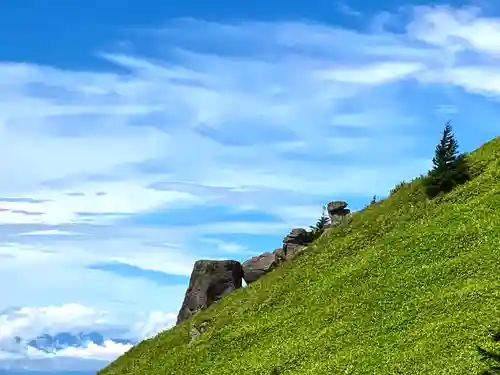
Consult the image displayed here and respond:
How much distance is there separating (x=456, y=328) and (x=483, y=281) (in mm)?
5152

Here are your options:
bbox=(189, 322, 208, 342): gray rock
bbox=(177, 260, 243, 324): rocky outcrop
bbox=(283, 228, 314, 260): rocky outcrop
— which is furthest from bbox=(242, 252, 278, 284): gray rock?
bbox=(189, 322, 208, 342): gray rock

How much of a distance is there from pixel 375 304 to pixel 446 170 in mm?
16415

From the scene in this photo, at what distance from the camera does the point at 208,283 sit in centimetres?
6600

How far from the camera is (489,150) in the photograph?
59344 millimetres

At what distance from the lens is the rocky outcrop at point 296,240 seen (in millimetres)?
68750

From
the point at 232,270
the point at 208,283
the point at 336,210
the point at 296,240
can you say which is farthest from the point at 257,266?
the point at 336,210

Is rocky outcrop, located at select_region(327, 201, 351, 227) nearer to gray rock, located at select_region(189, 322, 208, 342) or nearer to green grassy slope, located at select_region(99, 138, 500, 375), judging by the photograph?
green grassy slope, located at select_region(99, 138, 500, 375)

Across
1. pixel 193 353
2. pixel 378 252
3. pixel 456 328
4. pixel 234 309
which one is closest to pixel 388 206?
pixel 378 252

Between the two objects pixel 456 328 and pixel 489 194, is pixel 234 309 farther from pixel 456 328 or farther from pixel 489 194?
pixel 456 328

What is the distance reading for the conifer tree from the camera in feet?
184

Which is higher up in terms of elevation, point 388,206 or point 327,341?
point 388,206

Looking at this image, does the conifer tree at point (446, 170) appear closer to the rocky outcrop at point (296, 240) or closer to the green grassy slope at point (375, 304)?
→ the green grassy slope at point (375, 304)

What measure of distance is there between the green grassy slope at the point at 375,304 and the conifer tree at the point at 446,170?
1.03m

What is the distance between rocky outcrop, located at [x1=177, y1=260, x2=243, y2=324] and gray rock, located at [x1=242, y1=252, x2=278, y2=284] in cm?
72
